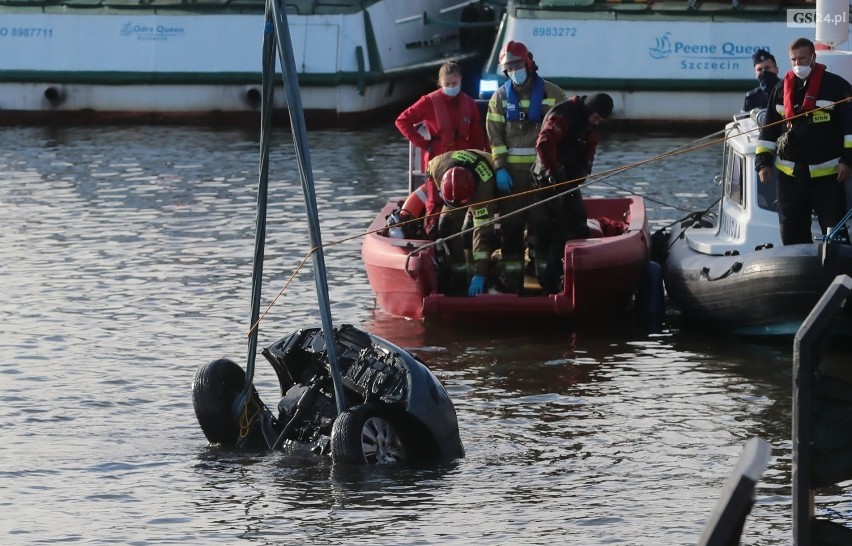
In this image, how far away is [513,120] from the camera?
40.4ft

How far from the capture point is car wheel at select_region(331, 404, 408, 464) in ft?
27.4

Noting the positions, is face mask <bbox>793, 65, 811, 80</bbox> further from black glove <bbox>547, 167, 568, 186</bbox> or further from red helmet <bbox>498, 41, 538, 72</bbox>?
red helmet <bbox>498, 41, 538, 72</bbox>

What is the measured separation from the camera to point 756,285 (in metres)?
11.4

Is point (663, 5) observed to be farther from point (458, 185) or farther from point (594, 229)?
point (458, 185)

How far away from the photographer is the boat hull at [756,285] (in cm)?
1099

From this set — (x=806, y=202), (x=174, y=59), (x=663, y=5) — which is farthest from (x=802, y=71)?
(x=174, y=59)

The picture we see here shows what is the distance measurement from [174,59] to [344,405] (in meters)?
18.9

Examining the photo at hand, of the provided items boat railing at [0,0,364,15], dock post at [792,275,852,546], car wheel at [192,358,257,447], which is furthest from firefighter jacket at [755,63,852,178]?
boat railing at [0,0,364,15]

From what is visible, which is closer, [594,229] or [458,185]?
[458,185]

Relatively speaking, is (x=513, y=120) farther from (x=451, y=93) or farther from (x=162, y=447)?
(x=162, y=447)

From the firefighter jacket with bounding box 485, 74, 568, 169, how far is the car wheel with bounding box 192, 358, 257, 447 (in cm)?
Result: 376

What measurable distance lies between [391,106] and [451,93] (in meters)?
15.1

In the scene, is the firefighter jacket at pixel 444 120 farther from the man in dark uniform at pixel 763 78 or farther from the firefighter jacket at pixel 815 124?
the firefighter jacket at pixel 815 124

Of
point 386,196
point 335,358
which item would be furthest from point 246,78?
point 335,358
